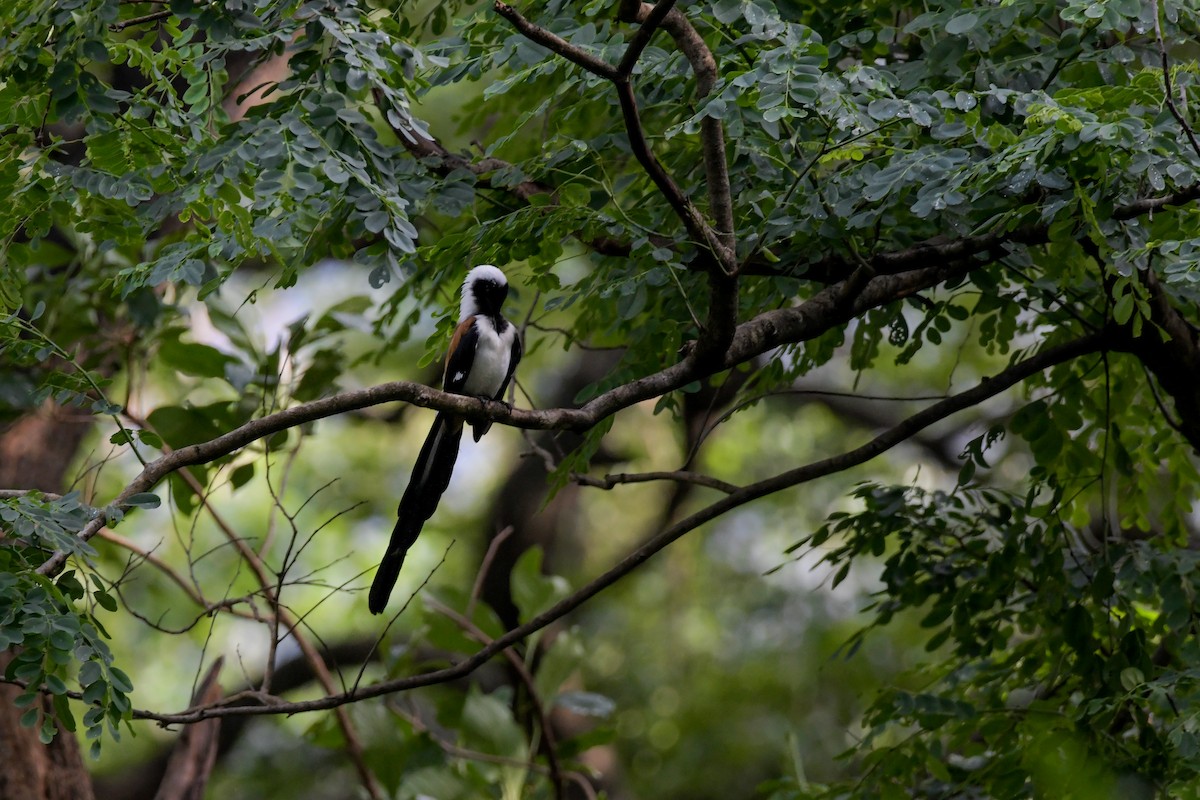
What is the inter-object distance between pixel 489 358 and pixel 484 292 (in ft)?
0.89

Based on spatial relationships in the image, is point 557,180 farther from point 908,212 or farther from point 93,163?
point 93,163

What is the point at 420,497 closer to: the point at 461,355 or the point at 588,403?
the point at 461,355

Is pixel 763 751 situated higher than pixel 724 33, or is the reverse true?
pixel 724 33

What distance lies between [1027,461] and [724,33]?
308 inches

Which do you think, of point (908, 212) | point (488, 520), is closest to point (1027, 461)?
point (488, 520)

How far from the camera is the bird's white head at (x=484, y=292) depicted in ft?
14.3

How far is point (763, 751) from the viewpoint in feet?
31.3

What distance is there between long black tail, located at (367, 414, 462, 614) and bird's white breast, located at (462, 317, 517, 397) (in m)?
0.49

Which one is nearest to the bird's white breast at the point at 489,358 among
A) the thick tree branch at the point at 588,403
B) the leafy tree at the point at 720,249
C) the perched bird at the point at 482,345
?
the perched bird at the point at 482,345

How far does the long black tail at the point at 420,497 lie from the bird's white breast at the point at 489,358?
489 mm

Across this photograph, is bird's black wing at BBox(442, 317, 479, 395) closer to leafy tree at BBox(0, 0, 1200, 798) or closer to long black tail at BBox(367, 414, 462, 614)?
leafy tree at BBox(0, 0, 1200, 798)

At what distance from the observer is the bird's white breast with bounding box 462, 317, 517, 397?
434 centimetres

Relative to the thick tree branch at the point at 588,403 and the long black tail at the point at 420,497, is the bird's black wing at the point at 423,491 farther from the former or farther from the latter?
the thick tree branch at the point at 588,403

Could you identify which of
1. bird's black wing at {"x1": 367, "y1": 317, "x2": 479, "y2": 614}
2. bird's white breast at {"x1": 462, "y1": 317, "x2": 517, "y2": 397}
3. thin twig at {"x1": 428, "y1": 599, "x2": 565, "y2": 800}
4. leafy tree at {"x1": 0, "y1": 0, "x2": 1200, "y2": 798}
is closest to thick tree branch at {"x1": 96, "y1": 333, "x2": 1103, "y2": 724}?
leafy tree at {"x1": 0, "y1": 0, "x2": 1200, "y2": 798}
